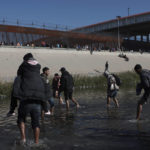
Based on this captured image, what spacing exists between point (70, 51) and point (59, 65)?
287 inches

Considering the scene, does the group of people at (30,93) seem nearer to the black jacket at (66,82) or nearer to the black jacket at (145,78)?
the black jacket at (145,78)

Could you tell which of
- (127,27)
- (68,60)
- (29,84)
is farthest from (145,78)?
(127,27)

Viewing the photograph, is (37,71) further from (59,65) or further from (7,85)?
(59,65)

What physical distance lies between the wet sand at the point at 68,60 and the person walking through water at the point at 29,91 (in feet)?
83.9

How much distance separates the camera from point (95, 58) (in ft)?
151

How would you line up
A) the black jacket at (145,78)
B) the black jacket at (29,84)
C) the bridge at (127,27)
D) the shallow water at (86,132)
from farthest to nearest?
the bridge at (127,27), the black jacket at (145,78), the shallow water at (86,132), the black jacket at (29,84)

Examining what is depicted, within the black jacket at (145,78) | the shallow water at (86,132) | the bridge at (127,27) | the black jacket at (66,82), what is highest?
the bridge at (127,27)

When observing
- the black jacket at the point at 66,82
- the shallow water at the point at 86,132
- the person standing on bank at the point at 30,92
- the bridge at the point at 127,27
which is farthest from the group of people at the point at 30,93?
the bridge at the point at 127,27

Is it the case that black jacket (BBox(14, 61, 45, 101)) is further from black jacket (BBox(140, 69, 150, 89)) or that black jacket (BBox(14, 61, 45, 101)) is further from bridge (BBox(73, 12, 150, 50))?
bridge (BBox(73, 12, 150, 50))

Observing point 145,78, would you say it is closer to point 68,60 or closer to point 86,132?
point 86,132

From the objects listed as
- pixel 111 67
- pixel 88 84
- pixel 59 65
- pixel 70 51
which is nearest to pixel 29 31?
pixel 70 51

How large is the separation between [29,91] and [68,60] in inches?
1410

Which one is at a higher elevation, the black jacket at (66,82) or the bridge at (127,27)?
the bridge at (127,27)

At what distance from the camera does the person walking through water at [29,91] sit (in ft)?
20.4
